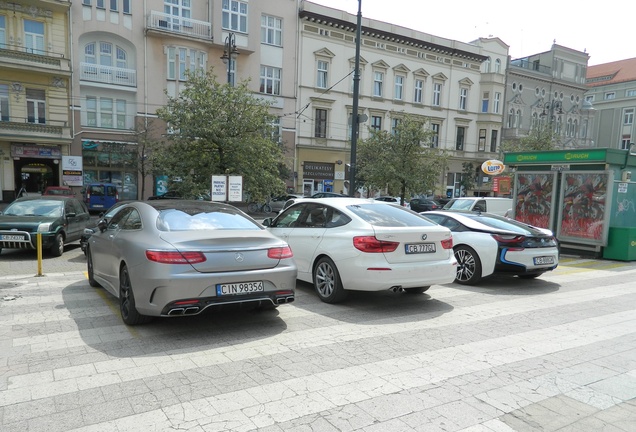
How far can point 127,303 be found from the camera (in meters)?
5.11

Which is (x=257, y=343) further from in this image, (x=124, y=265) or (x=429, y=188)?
(x=429, y=188)

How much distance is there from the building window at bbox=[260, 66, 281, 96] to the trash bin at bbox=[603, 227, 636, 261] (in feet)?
87.7

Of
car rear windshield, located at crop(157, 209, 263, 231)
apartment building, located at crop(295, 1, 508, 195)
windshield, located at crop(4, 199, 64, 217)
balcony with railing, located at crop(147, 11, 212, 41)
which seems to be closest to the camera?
car rear windshield, located at crop(157, 209, 263, 231)

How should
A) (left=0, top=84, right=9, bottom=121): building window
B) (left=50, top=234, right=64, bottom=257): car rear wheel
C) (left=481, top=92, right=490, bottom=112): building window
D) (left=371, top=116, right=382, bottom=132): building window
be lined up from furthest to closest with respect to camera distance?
(left=481, top=92, right=490, bottom=112): building window
(left=371, top=116, right=382, bottom=132): building window
(left=0, top=84, right=9, bottom=121): building window
(left=50, top=234, right=64, bottom=257): car rear wheel

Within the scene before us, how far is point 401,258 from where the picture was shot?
6055 millimetres

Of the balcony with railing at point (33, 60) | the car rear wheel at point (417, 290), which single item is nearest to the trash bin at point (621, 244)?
the car rear wheel at point (417, 290)

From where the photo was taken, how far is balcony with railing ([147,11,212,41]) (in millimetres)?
29281

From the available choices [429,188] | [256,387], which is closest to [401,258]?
[256,387]

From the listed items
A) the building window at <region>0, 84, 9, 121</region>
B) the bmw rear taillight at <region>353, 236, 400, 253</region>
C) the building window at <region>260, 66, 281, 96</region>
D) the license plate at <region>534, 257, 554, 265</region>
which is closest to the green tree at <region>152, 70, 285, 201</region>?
the license plate at <region>534, 257, 554, 265</region>

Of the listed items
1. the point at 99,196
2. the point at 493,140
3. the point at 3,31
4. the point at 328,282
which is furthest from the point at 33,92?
the point at 493,140

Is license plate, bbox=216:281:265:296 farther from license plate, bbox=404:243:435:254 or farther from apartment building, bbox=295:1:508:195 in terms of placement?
apartment building, bbox=295:1:508:195

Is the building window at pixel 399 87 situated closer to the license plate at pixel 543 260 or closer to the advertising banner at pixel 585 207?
the advertising banner at pixel 585 207

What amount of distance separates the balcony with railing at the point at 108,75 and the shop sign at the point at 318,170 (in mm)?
14260

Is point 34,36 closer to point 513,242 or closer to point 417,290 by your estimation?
point 417,290
